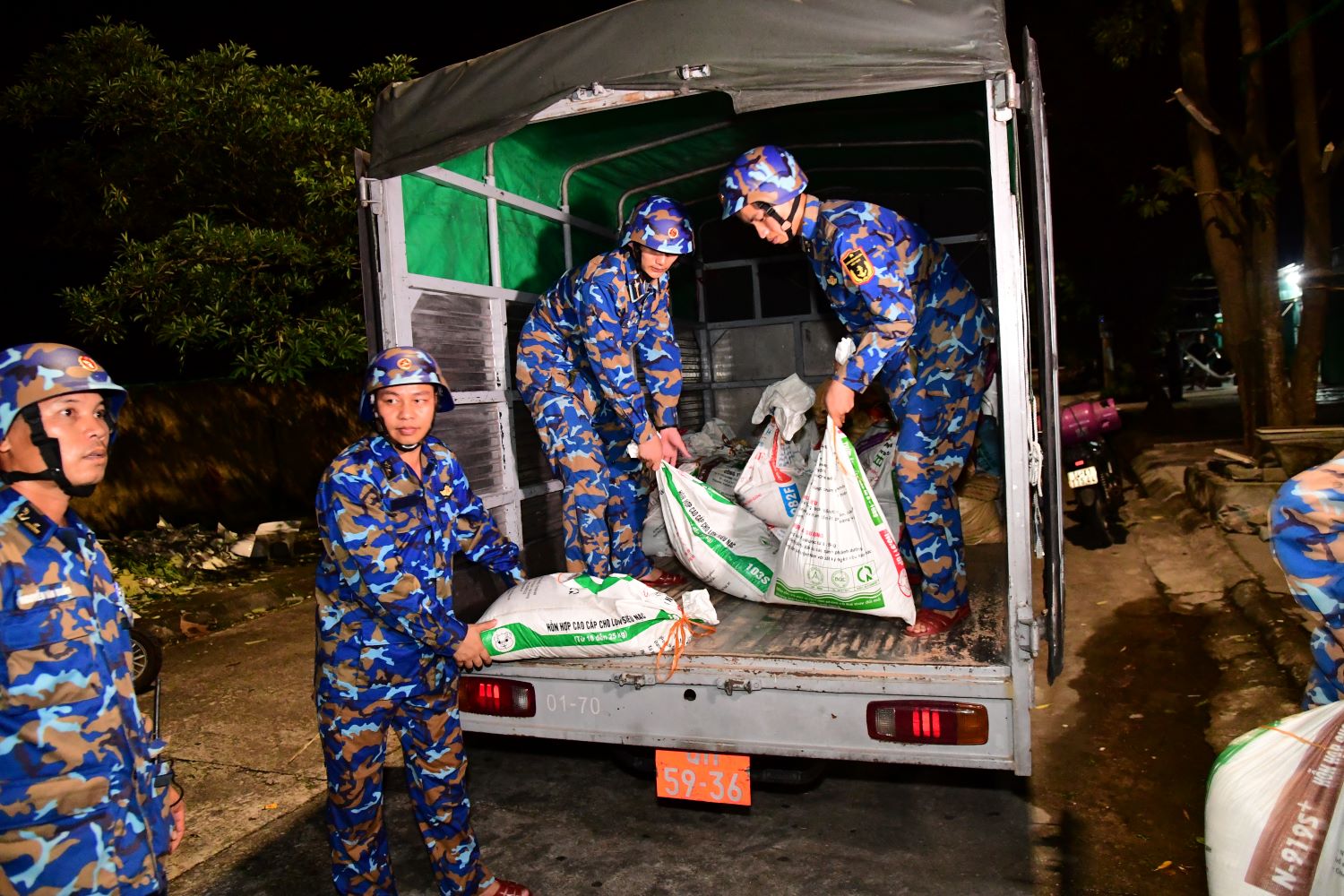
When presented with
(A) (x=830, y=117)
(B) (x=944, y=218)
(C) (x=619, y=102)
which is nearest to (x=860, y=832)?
(C) (x=619, y=102)

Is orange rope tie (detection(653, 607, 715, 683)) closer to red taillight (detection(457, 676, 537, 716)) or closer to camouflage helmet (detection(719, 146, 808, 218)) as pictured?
red taillight (detection(457, 676, 537, 716))

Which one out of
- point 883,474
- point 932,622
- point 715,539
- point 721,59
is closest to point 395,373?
point 721,59

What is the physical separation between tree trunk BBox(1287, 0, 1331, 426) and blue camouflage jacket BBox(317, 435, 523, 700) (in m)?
7.00

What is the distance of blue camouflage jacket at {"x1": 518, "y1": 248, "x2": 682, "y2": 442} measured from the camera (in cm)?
337

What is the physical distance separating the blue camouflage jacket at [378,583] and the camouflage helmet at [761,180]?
1.42 m

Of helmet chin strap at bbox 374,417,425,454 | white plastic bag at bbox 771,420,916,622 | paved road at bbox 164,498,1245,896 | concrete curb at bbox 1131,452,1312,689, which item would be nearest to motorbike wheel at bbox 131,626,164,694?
paved road at bbox 164,498,1245,896

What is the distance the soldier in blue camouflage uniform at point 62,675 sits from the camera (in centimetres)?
142

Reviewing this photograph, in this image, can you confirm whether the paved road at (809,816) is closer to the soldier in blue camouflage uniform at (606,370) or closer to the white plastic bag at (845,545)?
the white plastic bag at (845,545)

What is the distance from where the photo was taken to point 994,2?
216cm

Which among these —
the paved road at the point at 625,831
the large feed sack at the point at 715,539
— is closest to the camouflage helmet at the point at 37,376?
the paved road at the point at 625,831

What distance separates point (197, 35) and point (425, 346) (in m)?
9.95

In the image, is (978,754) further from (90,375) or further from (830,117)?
(830,117)

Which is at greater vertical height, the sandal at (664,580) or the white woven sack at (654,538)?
the white woven sack at (654,538)

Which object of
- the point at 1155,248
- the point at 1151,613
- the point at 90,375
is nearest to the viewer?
the point at 90,375
